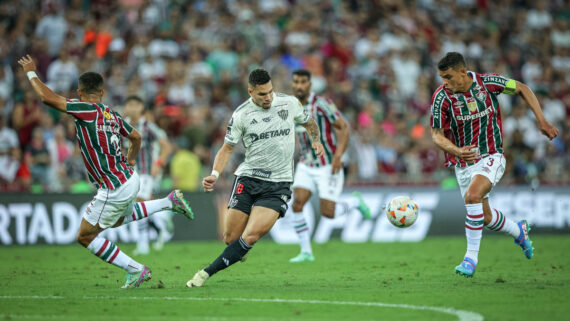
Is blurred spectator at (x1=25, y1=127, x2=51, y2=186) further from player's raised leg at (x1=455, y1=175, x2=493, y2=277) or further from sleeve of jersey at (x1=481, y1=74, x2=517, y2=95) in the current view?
sleeve of jersey at (x1=481, y1=74, x2=517, y2=95)

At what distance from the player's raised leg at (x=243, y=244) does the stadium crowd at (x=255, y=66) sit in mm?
9805

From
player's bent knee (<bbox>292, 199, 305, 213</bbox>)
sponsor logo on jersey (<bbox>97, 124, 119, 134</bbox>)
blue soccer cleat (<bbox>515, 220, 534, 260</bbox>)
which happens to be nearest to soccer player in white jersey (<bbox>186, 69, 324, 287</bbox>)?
sponsor logo on jersey (<bbox>97, 124, 119, 134</bbox>)

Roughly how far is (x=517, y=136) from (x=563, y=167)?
1.49 m

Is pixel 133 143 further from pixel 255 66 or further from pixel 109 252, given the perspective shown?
pixel 255 66

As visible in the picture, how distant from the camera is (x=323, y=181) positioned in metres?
14.6

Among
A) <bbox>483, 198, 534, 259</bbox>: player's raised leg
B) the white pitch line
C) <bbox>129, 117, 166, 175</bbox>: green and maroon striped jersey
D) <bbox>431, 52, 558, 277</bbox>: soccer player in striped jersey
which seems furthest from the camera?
<bbox>129, 117, 166, 175</bbox>: green and maroon striped jersey

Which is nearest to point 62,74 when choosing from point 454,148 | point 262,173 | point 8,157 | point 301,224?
point 8,157

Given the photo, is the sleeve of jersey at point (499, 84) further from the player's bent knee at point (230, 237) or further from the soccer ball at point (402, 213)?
the player's bent knee at point (230, 237)

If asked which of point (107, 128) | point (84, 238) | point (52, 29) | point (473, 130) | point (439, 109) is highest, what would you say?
point (52, 29)

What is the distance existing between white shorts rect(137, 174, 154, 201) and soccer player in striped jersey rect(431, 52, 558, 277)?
7028 millimetres

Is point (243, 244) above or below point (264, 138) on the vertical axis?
below

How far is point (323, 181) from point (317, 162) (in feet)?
1.23

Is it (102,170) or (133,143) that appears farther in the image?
(133,143)

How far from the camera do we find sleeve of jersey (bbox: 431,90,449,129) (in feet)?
35.0
